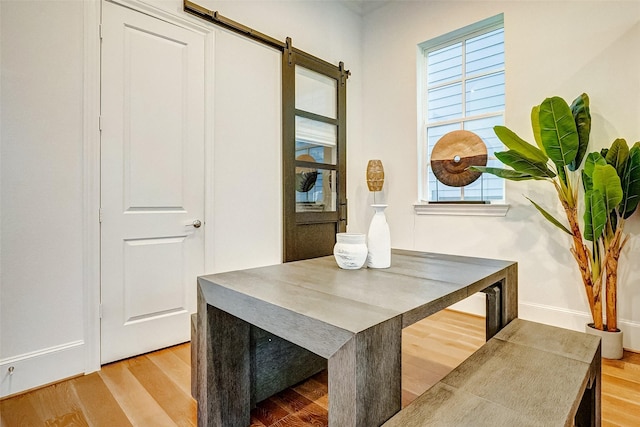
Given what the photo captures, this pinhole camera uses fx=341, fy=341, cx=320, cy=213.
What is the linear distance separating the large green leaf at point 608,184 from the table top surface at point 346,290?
2.91ft

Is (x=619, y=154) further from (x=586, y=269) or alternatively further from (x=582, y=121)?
(x=586, y=269)

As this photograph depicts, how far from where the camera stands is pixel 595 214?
207cm

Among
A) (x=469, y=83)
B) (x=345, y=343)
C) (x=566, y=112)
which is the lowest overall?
(x=345, y=343)

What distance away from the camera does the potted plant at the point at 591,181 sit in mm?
2062

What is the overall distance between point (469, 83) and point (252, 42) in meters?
2.03

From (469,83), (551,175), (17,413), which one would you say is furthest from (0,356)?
(469,83)

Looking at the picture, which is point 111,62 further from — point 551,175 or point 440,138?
point 551,175

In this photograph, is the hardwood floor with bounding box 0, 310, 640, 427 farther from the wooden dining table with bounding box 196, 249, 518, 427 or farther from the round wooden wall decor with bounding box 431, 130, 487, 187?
the round wooden wall decor with bounding box 431, 130, 487, 187

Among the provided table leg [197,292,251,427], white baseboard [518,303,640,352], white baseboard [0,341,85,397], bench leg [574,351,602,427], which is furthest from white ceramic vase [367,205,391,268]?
white baseboard [518,303,640,352]

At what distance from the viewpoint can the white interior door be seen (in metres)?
2.15

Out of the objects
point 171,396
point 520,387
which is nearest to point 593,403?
point 520,387

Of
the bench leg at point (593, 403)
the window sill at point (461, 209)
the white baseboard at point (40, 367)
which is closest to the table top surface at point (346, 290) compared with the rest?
the bench leg at point (593, 403)

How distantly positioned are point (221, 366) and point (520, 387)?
1.05 metres

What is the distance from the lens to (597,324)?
230 centimetres
